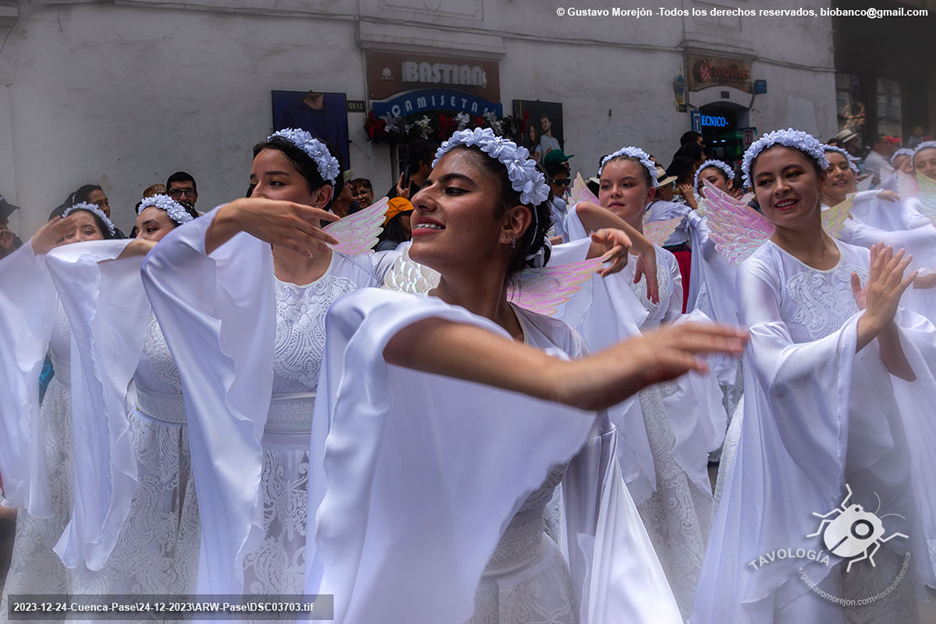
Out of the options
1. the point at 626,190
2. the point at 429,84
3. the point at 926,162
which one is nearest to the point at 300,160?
the point at 626,190

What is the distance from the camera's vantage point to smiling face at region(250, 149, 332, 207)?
305 cm

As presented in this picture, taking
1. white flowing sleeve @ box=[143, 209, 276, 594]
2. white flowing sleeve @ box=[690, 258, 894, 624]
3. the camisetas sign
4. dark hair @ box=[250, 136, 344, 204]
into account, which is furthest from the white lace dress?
the camisetas sign

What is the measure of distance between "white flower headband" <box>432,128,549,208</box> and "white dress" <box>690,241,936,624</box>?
3.41 ft

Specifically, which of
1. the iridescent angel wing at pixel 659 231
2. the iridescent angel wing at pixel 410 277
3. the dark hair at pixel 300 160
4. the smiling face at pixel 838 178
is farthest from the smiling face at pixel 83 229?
the smiling face at pixel 838 178

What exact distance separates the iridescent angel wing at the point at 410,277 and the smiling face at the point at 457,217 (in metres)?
0.45

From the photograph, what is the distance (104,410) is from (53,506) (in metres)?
0.82

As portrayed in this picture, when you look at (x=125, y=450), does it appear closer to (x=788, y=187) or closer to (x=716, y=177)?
(x=788, y=187)

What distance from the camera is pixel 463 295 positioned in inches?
81.0

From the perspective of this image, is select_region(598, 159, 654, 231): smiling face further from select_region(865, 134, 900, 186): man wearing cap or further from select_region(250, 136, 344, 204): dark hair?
select_region(865, 134, 900, 186): man wearing cap

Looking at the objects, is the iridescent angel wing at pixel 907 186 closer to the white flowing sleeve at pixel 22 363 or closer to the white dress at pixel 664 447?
the white dress at pixel 664 447

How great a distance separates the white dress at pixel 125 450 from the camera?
3.07 m

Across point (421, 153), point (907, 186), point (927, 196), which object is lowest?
point (927, 196)

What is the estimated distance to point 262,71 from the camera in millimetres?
8984

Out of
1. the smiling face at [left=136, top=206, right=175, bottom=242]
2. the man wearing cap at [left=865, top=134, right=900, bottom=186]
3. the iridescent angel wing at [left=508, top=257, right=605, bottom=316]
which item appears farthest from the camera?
the man wearing cap at [left=865, top=134, right=900, bottom=186]
